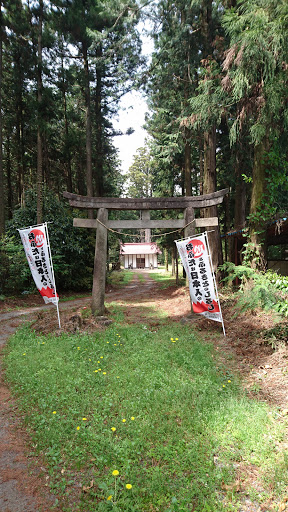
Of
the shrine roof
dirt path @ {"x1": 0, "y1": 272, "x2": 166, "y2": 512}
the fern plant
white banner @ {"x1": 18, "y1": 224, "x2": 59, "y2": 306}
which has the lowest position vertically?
dirt path @ {"x1": 0, "y1": 272, "x2": 166, "y2": 512}

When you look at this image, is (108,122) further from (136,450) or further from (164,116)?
(136,450)

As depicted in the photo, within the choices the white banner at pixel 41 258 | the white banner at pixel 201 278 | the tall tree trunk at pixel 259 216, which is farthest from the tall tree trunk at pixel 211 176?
the white banner at pixel 41 258

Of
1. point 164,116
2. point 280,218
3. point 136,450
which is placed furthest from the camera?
point 164,116

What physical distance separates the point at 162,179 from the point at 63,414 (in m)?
15.2

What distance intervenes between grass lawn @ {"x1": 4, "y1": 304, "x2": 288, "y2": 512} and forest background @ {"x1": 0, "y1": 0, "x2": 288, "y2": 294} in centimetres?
523

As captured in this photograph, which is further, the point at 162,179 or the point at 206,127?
the point at 162,179

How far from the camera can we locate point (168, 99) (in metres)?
12.7

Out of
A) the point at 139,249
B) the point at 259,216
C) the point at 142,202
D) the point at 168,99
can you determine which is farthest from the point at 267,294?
the point at 139,249

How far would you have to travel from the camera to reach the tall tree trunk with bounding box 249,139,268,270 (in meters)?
7.86

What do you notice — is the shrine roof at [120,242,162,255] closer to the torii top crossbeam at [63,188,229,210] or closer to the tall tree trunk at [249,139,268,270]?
the torii top crossbeam at [63,188,229,210]

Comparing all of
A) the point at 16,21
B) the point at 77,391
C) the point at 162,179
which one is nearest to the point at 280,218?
the point at 77,391

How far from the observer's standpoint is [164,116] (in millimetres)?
13109

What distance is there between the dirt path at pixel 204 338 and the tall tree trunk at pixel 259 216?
68.0 inches

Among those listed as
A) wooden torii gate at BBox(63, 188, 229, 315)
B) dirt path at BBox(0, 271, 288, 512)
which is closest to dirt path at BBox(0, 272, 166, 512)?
dirt path at BBox(0, 271, 288, 512)
